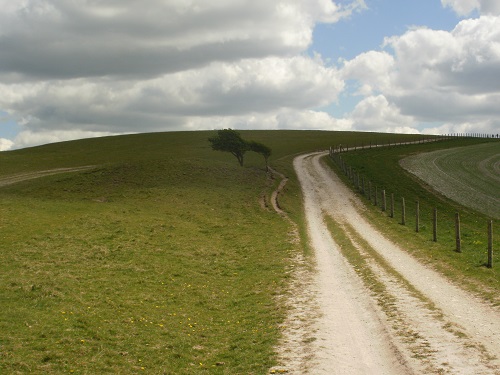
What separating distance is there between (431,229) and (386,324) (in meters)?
23.6

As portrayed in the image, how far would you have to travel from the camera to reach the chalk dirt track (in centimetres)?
1253

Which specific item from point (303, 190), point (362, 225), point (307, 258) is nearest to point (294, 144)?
point (303, 190)

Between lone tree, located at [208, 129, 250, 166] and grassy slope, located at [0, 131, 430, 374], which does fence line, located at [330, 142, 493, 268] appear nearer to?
grassy slope, located at [0, 131, 430, 374]

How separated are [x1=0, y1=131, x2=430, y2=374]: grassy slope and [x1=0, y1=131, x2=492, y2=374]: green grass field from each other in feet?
0.19

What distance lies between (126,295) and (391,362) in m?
11.3

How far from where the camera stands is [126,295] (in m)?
19.9

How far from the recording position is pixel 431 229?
122ft

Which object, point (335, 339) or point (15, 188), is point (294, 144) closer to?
point (15, 188)

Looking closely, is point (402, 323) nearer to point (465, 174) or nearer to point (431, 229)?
point (431, 229)

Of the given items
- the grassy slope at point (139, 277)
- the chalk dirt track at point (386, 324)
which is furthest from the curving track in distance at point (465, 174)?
the chalk dirt track at point (386, 324)

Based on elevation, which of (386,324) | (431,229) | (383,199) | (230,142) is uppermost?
(230,142)

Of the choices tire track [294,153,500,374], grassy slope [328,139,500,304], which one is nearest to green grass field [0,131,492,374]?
tire track [294,153,500,374]

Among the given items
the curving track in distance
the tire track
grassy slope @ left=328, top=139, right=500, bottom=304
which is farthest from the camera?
the curving track in distance

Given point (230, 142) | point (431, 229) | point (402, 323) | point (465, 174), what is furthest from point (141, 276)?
point (465, 174)
